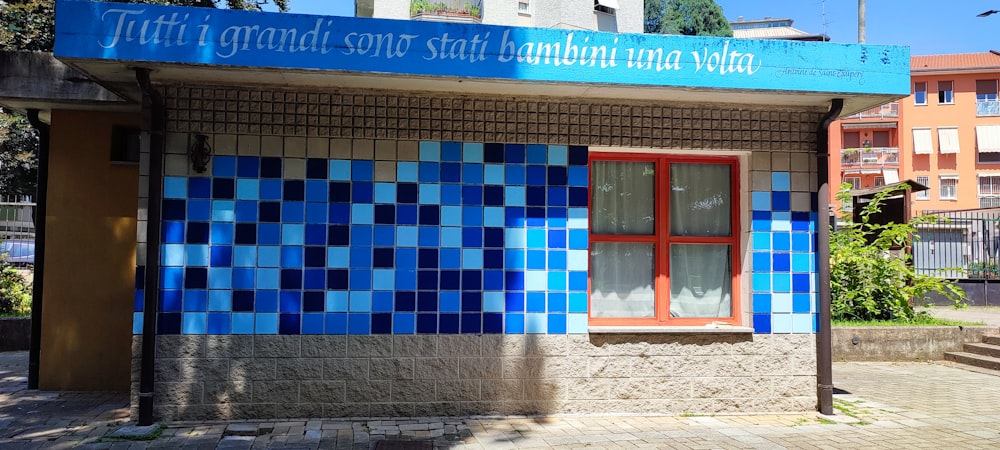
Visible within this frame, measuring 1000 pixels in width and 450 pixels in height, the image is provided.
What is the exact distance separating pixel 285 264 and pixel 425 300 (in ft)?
4.30

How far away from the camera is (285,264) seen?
21.9 ft

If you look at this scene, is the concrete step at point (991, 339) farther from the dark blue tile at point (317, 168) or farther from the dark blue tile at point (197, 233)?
the dark blue tile at point (197, 233)

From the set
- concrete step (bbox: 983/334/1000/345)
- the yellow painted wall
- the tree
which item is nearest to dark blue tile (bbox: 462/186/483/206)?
the yellow painted wall

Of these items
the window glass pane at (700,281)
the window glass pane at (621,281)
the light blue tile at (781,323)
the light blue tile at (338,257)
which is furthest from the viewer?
the window glass pane at (700,281)

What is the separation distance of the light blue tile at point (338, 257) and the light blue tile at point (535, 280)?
5.47 feet

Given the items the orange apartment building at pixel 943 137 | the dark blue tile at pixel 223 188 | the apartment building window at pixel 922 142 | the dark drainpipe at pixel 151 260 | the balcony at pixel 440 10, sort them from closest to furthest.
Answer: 1. the dark drainpipe at pixel 151 260
2. the dark blue tile at pixel 223 188
3. the balcony at pixel 440 10
4. the orange apartment building at pixel 943 137
5. the apartment building window at pixel 922 142

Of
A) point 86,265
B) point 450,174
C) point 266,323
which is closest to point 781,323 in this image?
point 450,174

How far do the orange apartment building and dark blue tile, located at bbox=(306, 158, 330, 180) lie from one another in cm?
4482

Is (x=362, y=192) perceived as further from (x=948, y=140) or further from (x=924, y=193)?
(x=948, y=140)

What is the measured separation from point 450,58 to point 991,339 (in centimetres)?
990

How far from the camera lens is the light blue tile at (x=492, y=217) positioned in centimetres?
695

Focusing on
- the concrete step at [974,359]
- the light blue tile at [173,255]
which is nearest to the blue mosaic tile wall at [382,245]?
the light blue tile at [173,255]

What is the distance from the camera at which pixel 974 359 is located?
10789 mm

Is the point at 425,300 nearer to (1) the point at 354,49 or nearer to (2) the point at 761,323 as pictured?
(1) the point at 354,49
